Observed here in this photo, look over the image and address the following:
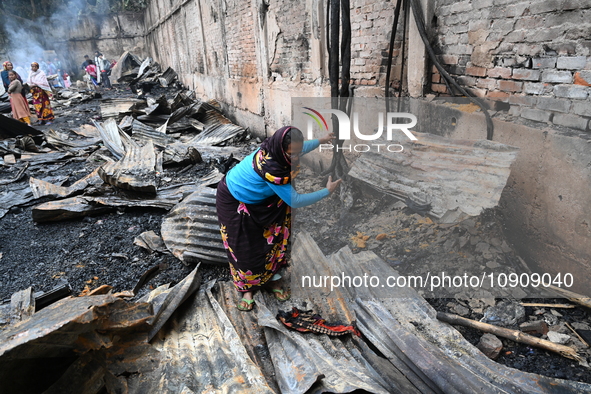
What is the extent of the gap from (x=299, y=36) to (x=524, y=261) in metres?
4.43

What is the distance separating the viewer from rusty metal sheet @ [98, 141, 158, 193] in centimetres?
471

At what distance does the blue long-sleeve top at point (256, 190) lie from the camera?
2.50 m

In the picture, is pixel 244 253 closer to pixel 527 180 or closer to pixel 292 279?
pixel 292 279

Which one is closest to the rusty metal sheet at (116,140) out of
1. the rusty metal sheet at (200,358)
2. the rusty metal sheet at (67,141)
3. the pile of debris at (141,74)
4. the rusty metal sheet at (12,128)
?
the rusty metal sheet at (67,141)

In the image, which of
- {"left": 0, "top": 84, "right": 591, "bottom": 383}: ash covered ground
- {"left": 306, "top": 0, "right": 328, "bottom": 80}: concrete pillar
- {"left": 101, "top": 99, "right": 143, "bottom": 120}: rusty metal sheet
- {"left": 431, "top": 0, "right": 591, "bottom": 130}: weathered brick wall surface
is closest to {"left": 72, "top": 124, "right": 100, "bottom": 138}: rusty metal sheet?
{"left": 101, "top": 99, "right": 143, "bottom": 120}: rusty metal sheet

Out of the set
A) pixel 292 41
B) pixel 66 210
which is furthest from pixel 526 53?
pixel 66 210

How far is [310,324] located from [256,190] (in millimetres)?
1006

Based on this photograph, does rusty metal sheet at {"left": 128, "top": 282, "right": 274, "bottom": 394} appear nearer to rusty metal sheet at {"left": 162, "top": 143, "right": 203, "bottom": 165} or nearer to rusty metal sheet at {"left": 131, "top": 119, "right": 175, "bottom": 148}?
rusty metal sheet at {"left": 162, "top": 143, "right": 203, "bottom": 165}

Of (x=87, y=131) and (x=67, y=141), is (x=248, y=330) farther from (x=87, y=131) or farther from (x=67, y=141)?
(x=87, y=131)

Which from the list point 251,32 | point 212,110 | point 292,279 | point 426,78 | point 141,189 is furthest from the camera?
point 212,110

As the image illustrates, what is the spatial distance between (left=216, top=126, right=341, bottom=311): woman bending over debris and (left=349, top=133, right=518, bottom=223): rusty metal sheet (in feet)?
2.69

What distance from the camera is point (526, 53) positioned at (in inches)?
98.8

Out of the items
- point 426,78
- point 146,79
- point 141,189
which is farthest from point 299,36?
point 146,79

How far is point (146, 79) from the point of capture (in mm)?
17922
